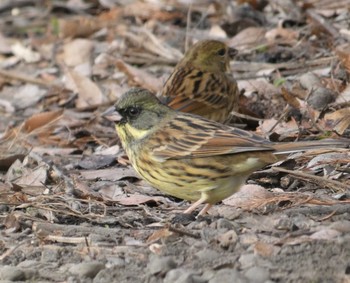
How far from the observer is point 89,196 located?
5.99 metres

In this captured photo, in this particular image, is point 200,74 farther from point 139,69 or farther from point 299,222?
point 299,222

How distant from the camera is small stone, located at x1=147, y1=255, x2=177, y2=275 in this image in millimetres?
4426

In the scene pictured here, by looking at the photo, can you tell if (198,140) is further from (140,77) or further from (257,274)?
(140,77)

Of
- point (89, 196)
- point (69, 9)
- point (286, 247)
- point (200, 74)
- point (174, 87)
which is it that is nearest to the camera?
point (286, 247)

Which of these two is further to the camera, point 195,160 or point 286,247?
point 195,160

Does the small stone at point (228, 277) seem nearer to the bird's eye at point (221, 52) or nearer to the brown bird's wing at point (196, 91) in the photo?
the brown bird's wing at point (196, 91)

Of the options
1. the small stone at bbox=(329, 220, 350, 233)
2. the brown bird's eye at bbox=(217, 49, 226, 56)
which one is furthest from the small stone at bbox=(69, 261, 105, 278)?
the brown bird's eye at bbox=(217, 49, 226, 56)

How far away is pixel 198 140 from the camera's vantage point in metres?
5.66

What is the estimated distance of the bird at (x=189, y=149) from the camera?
17.8 ft

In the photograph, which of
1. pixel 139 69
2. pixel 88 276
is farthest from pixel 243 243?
pixel 139 69

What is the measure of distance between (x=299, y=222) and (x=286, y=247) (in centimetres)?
40

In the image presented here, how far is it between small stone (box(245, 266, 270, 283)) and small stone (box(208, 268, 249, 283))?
29 millimetres

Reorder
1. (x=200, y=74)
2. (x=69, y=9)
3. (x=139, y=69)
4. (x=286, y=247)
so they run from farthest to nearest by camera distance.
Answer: (x=69, y=9)
(x=139, y=69)
(x=200, y=74)
(x=286, y=247)

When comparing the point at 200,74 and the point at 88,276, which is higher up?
the point at 88,276
